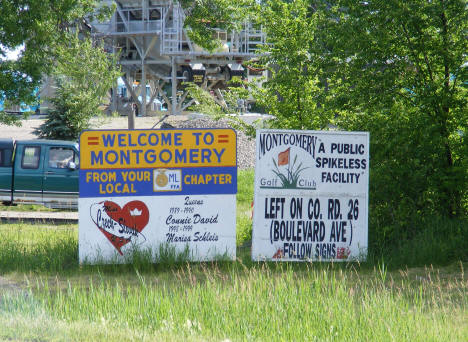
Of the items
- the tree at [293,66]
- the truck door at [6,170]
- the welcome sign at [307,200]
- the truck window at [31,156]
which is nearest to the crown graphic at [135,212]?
the welcome sign at [307,200]

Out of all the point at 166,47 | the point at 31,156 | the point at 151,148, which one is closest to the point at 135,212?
the point at 151,148

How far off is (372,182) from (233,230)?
8.42ft

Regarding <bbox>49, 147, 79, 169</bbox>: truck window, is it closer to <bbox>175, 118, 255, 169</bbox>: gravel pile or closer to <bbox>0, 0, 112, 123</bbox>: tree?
<bbox>0, 0, 112, 123</bbox>: tree

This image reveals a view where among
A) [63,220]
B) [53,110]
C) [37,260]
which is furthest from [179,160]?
[53,110]

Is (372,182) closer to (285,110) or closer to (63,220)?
(285,110)

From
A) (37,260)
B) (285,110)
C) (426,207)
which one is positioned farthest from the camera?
(285,110)

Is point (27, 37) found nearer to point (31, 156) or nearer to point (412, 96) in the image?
point (31, 156)

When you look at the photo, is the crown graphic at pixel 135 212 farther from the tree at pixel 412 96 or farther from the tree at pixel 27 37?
the tree at pixel 27 37

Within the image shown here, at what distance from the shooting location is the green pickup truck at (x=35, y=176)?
59.8ft

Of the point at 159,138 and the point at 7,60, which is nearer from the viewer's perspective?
the point at 159,138

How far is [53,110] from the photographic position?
2528 centimetres

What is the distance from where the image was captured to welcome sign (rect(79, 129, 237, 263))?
922 centimetres

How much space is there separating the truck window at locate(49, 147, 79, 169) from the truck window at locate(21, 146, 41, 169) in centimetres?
36

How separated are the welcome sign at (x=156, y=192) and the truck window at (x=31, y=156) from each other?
9.80 metres
